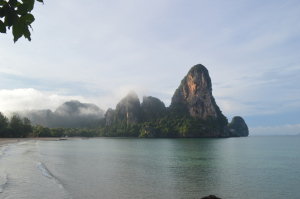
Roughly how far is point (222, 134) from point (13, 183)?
170m

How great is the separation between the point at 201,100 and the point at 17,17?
598 ft

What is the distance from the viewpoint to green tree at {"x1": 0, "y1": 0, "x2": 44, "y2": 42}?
214cm

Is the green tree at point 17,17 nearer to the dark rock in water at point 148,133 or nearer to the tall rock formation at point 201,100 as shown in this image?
the tall rock formation at point 201,100

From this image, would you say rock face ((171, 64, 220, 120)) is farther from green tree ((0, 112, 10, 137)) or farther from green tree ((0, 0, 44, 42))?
green tree ((0, 0, 44, 42))

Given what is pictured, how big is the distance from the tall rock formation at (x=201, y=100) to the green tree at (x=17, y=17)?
172m

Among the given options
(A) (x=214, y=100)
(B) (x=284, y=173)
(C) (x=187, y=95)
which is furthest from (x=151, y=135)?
(B) (x=284, y=173)

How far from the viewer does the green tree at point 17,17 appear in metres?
2.14

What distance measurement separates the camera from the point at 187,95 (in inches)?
7697

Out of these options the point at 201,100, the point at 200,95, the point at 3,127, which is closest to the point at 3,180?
the point at 3,127

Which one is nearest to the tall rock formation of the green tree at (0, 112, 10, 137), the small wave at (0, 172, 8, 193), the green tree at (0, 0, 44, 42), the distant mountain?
the distant mountain

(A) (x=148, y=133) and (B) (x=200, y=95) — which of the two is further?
(B) (x=200, y=95)

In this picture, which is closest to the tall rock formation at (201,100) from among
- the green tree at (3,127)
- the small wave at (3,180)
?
the green tree at (3,127)

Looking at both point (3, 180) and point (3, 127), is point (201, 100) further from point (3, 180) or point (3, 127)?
point (3, 180)

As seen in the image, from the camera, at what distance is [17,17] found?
86.4 inches
